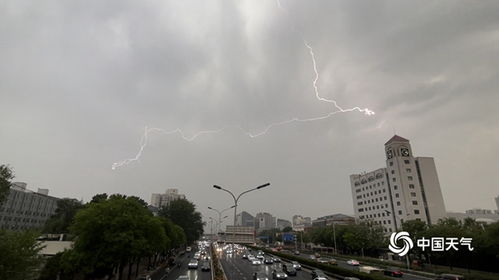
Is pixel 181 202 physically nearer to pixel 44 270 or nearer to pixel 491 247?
pixel 44 270

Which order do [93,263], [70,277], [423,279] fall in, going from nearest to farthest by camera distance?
1. [93,263]
2. [70,277]
3. [423,279]

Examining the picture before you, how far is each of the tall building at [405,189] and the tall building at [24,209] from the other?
133 metres

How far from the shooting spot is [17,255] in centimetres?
1923

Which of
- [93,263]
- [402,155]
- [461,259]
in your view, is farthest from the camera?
[402,155]

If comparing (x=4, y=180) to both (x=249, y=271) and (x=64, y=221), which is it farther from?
(x=64, y=221)

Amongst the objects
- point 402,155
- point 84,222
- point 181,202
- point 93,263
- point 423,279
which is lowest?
point 423,279

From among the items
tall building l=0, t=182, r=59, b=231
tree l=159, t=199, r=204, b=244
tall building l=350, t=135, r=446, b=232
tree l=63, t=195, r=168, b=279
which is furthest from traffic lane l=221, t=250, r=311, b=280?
tall building l=0, t=182, r=59, b=231

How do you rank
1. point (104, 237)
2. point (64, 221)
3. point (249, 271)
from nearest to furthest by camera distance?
point (104, 237)
point (249, 271)
point (64, 221)

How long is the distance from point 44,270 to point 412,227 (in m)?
71.7

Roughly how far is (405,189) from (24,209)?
151 meters

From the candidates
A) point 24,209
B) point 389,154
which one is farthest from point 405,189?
point 24,209

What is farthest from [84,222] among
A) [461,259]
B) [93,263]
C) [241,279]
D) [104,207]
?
[461,259]

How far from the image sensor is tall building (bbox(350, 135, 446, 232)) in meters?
101

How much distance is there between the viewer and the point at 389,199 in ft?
361
